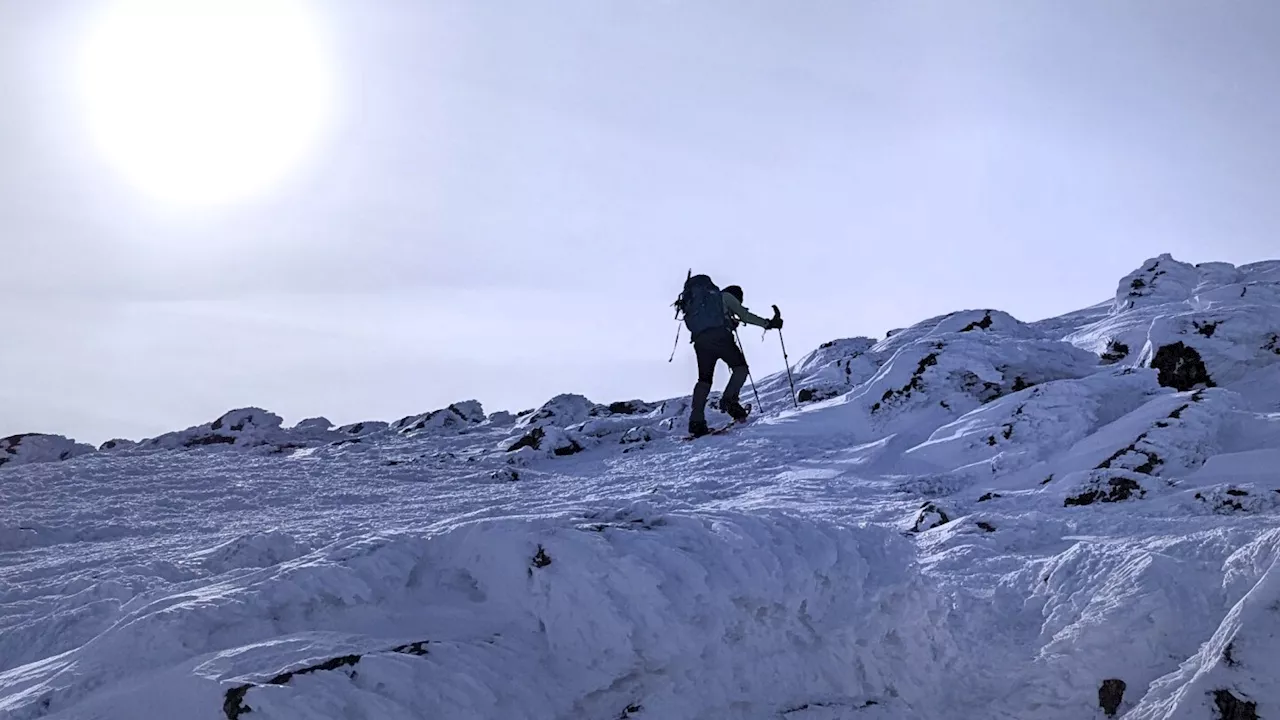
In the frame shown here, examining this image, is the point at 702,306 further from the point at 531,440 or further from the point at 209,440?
the point at 209,440

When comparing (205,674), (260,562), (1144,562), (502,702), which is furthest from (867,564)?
(260,562)

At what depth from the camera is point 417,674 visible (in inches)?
144

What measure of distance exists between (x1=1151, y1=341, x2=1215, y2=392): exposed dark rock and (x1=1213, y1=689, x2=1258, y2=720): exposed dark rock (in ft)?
24.7

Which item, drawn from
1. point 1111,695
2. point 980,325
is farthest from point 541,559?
point 980,325

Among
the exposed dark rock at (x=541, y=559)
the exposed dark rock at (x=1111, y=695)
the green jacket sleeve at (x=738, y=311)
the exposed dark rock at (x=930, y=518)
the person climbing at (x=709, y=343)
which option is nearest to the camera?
the exposed dark rock at (x=1111, y=695)

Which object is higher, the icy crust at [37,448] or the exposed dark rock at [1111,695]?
the icy crust at [37,448]

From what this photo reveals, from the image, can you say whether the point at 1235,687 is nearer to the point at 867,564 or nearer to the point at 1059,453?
the point at 867,564

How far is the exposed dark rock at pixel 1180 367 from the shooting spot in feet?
32.4

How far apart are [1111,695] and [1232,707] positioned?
1.77 feet

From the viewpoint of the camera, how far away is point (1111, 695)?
149 inches

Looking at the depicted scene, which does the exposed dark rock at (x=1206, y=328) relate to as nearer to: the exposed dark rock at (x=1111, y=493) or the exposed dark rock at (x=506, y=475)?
the exposed dark rock at (x=1111, y=493)

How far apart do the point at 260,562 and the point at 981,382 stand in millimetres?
8355

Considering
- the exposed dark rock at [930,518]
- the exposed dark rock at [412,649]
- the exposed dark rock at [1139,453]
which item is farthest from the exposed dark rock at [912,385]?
the exposed dark rock at [412,649]

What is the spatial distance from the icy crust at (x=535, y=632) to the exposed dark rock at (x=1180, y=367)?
6850 millimetres
